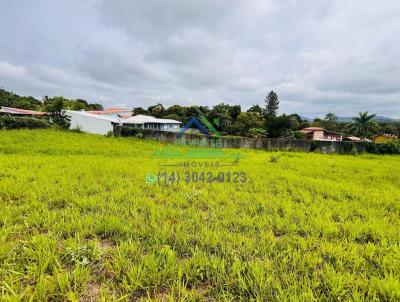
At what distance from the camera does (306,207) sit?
108 inches

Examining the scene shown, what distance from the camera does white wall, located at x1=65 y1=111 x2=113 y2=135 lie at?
714 inches

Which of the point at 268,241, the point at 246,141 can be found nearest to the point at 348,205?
the point at 268,241

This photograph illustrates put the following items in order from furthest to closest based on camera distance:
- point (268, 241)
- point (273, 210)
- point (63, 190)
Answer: point (63, 190), point (273, 210), point (268, 241)

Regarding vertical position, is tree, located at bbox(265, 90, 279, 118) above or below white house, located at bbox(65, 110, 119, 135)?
above

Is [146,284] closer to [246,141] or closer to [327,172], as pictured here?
[327,172]

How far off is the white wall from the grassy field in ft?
51.4

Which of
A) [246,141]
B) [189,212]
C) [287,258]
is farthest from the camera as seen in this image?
[246,141]

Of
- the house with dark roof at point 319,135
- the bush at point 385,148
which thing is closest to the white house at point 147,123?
the bush at point 385,148

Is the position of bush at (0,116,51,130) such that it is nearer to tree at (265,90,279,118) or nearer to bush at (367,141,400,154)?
bush at (367,141,400,154)

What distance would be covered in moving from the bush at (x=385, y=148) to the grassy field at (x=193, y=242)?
7.47 m

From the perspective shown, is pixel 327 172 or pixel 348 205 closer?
pixel 348 205

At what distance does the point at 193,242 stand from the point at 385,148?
1116cm

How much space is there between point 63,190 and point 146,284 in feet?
7.90

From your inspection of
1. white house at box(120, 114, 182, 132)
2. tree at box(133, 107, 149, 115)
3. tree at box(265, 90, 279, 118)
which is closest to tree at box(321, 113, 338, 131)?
tree at box(265, 90, 279, 118)
